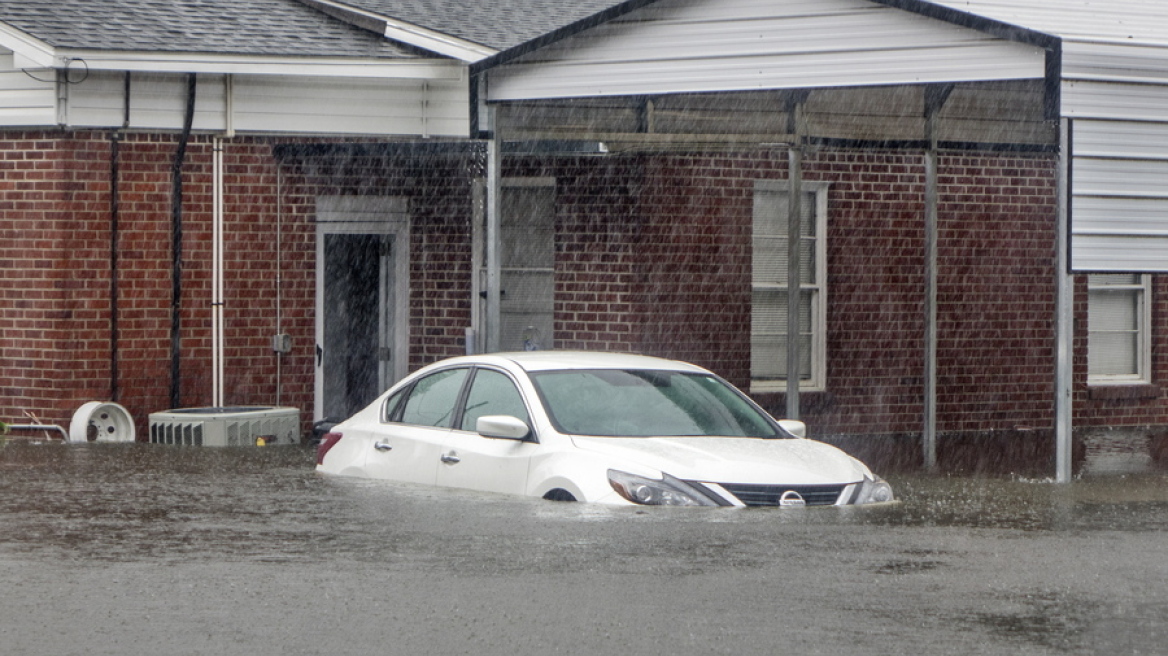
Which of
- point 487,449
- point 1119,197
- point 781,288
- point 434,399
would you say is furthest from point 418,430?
point 781,288

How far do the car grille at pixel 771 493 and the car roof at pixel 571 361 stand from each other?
1.72 meters

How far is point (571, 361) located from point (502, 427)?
3.82 feet

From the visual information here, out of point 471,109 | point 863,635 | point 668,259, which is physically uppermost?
point 471,109

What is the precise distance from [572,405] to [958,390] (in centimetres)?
916

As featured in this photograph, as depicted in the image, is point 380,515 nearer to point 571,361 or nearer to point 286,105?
point 571,361

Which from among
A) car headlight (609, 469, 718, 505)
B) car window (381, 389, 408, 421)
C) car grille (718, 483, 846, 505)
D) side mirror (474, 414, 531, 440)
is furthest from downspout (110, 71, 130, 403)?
car grille (718, 483, 846, 505)

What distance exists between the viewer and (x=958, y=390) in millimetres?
18703

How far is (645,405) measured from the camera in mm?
10680

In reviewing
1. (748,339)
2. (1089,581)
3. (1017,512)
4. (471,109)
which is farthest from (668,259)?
(1089,581)

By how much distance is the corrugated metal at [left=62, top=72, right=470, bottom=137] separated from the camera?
15312 millimetres

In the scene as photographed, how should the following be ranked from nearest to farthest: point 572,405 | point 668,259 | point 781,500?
point 781,500
point 572,405
point 668,259

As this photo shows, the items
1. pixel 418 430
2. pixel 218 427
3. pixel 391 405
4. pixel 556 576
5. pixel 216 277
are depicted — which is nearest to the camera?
pixel 556 576

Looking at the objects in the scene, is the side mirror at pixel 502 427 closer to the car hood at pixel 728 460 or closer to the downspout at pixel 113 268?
the car hood at pixel 728 460

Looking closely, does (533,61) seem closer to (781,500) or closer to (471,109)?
(471,109)
